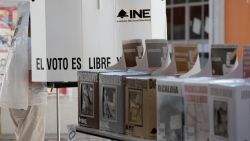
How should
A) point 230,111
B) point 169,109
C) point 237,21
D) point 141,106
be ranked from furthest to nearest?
point 237,21 → point 141,106 → point 169,109 → point 230,111

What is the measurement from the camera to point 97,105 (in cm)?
291

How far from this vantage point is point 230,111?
2.10 metres

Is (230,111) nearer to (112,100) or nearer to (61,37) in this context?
(112,100)

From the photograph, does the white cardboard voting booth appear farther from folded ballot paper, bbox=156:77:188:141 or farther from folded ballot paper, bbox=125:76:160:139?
folded ballot paper, bbox=156:77:188:141

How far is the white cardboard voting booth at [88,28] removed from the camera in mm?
4012

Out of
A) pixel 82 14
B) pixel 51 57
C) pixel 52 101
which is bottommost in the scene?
pixel 52 101

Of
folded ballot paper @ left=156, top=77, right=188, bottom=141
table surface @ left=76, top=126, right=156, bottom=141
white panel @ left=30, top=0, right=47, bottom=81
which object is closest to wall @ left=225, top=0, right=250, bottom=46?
white panel @ left=30, top=0, right=47, bottom=81

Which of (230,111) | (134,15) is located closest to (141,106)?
(230,111)

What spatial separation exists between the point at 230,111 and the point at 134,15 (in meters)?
2.02

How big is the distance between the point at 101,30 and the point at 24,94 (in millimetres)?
1118

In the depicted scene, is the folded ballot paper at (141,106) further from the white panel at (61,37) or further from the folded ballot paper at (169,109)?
the white panel at (61,37)

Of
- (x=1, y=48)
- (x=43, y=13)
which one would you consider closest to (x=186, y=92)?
(x=43, y=13)

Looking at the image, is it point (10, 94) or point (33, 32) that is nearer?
point (33, 32)

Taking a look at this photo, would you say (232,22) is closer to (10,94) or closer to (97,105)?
(10,94)
